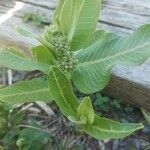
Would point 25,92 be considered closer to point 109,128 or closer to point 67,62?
point 67,62

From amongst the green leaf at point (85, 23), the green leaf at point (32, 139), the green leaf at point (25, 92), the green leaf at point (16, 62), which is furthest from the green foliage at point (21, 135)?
the green leaf at point (85, 23)

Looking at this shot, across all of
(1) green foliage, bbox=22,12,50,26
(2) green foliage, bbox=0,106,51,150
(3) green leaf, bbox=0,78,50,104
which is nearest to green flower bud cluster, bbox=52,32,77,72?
(3) green leaf, bbox=0,78,50,104

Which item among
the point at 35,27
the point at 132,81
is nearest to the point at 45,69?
the point at 132,81

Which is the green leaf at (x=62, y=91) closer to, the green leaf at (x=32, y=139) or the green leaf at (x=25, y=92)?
the green leaf at (x=25, y=92)

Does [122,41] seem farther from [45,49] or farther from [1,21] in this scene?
[1,21]

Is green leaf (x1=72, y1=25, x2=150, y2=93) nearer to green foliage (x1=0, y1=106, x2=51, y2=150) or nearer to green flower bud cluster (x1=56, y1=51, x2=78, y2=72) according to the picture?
green flower bud cluster (x1=56, y1=51, x2=78, y2=72)

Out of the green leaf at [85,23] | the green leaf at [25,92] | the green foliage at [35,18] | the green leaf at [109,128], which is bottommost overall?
the green foliage at [35,18]

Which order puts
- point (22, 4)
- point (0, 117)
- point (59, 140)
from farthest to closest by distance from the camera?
point (22, 4), point (59, 140), point (0, 117)

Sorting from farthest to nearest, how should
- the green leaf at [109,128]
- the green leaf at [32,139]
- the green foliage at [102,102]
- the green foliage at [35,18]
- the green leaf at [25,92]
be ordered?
the green foliage at [35,18]
the green foliage at [102,102]
the green leaf at [32,139]
the green leaf at [25,92]
the green leaf at [109,128]
